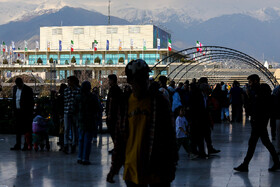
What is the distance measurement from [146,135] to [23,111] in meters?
9.42

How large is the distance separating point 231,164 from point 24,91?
5714mm

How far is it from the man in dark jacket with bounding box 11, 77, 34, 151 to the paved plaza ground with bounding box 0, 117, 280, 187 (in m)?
0.54

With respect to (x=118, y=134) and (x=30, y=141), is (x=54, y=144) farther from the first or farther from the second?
(x=118, y=134)

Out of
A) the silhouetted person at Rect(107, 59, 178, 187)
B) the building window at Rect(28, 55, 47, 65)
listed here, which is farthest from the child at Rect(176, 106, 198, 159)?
the building window at Rect(28, 55, 47, 65)

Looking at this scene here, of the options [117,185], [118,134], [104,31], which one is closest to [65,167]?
[117,185]

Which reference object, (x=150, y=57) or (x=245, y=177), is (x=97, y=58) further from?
(x=245, y=177)

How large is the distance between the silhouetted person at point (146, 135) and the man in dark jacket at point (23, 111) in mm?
9081

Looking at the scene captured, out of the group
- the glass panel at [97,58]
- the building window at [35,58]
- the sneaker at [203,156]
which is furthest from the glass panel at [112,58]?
the sneaker at [203,156]

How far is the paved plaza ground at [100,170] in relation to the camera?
8695mm


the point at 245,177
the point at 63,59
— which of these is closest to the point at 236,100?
the point at 245,177

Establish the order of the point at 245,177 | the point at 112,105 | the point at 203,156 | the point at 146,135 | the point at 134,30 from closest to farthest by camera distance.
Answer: the point at 146,135 < the point at 245,177 < the point at 112,105 < the point at 203,156 < the point at 134,30

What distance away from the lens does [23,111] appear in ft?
44.8

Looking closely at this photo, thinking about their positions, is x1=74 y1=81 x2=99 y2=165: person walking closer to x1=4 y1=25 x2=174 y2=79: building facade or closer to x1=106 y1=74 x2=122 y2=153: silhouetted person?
x1=106 y1=74 x2=122 y2=153: silhouetted person

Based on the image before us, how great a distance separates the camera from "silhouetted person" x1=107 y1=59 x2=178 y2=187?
185 inches
